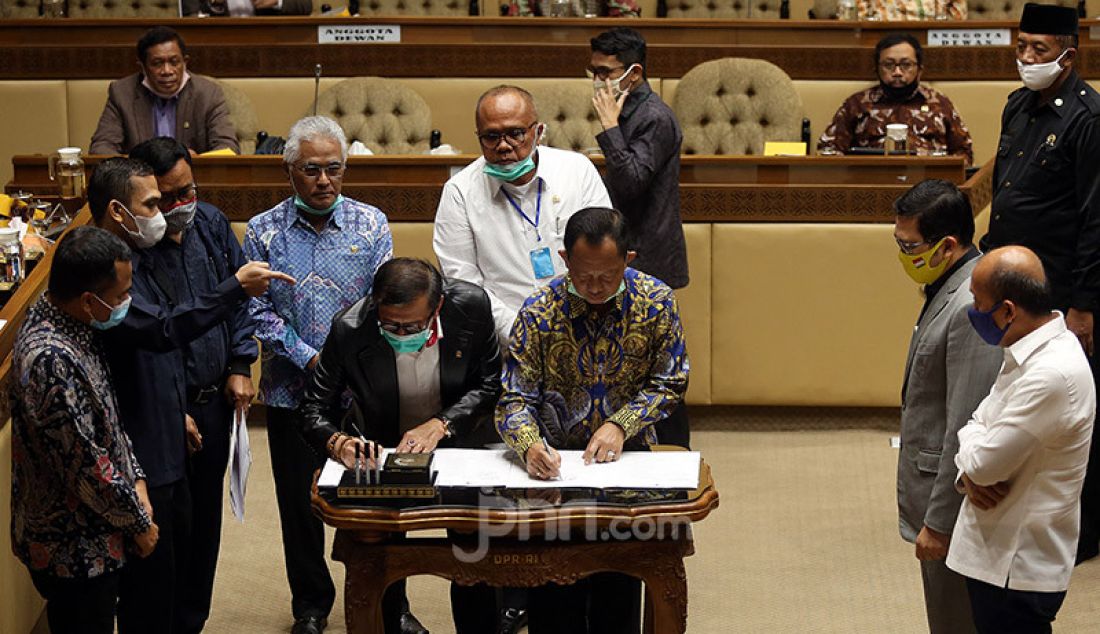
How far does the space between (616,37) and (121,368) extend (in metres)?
2.03

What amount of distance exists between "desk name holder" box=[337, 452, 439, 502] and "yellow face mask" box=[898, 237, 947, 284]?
111 cm

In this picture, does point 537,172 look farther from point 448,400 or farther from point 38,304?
point 38,304

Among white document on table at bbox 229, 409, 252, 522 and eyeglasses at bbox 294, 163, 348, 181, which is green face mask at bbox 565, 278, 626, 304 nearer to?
eyeglasses at bbox 294, 163, 348, 181

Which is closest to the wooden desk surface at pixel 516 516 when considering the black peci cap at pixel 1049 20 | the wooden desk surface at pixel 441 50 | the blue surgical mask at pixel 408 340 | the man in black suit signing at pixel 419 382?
the man in black suit signing at pixel 419 382

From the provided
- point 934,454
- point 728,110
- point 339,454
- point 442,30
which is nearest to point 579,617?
point 339,454

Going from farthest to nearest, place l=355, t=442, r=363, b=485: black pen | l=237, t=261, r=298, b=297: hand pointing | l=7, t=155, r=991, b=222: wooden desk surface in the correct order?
l=7, t=155, r=991, b=222: wooden desk surface
l=237, t=261, r=298, b=297: hand pointing
l=355, t=442, r=363, b=485: black pen

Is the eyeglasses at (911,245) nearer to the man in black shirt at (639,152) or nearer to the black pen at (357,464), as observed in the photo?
the black pen at (357,464)

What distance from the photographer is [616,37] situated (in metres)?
4.49

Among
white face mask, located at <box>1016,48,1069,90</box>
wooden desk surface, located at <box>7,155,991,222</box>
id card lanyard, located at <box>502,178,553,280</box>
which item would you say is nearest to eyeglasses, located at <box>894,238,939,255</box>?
id card lanyard, located at <box>502,178,553,280</box>

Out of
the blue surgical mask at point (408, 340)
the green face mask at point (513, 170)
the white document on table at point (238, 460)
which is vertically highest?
the green face mask at point (513, 170)

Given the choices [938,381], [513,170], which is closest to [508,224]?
[513,170]

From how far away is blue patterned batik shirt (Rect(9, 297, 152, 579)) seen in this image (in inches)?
112

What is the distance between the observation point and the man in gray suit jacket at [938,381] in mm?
2895

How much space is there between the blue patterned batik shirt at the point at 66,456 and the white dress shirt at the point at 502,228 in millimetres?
1127
